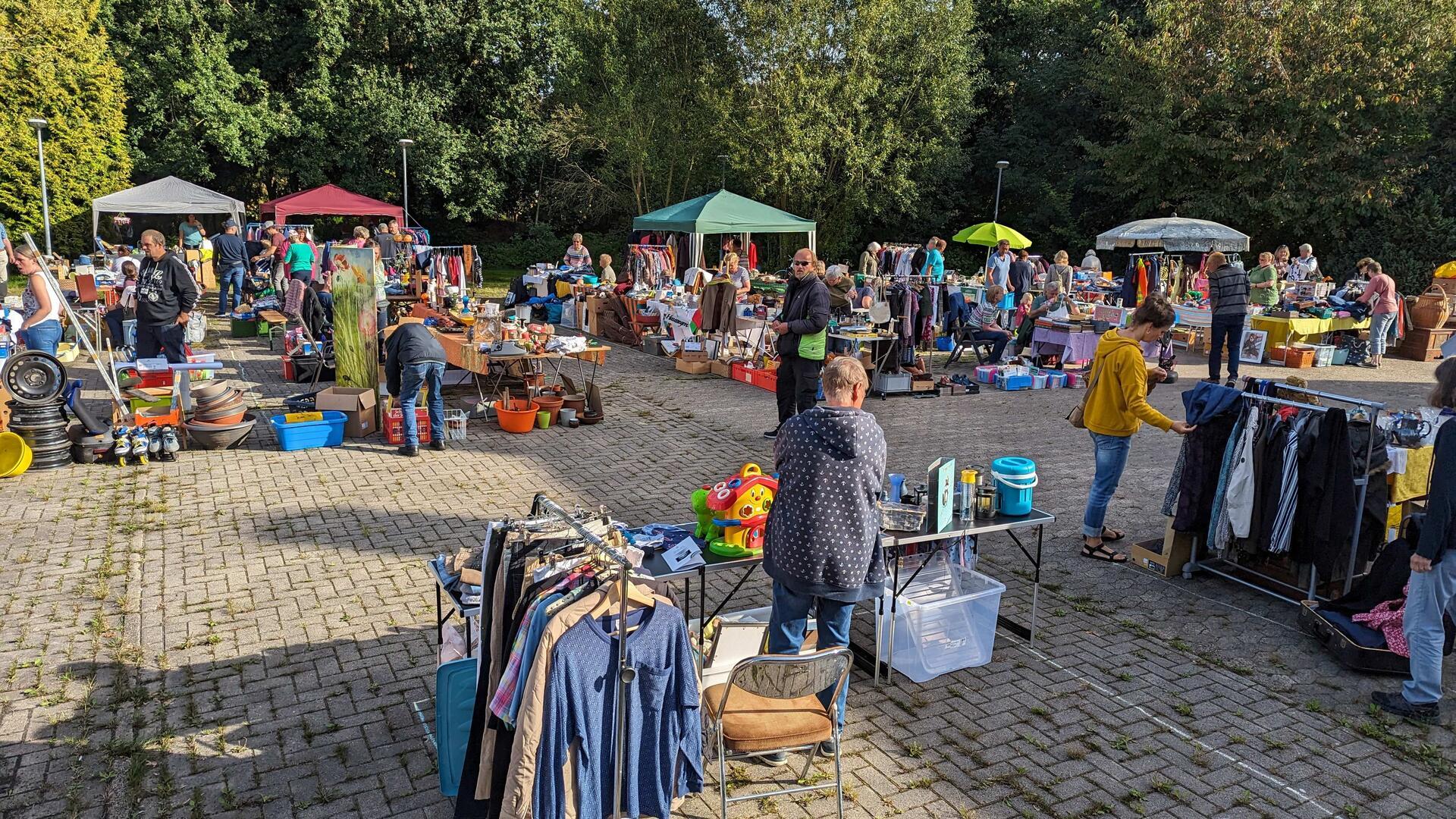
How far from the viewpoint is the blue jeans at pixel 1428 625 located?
4.54 m

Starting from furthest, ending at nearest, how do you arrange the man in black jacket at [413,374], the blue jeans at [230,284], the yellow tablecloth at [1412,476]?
the blue jeans at [230,284], the man in black jacket at [413,374], the yellow tablecloth at [1412,476]

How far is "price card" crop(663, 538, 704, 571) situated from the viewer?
4.39 metres

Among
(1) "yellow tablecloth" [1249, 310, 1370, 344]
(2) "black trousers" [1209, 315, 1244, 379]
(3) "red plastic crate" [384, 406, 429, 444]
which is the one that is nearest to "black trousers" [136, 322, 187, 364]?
(3) "red plastic crate" [384, 406, 429, 444]

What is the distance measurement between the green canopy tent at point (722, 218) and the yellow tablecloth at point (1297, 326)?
711 cm

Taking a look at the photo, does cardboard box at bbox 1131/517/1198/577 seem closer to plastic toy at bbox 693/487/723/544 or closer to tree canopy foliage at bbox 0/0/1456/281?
plastic toy at bbox 693/487/723/544

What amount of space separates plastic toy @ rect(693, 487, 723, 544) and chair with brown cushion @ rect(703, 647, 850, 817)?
83 centimetres

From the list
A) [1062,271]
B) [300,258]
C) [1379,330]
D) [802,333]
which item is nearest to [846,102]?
[1062,271]

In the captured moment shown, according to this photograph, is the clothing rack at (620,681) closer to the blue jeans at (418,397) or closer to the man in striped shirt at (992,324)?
the blue jeans at (418,397)

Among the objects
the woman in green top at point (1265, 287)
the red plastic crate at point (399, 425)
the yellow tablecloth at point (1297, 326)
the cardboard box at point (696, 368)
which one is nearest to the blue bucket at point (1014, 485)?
the red plastic crate at point (399, 425)

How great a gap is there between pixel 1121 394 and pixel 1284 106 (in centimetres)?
2004

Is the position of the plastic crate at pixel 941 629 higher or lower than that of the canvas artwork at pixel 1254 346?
lower

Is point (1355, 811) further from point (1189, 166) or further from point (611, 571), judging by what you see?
point (1189, 166)

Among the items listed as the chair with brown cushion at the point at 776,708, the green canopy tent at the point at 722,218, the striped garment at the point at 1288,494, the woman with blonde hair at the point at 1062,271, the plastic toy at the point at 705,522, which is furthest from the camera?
the woman with blonde hair at the point at 1062,271

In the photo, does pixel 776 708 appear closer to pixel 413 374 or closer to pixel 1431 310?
pixel 413 374
